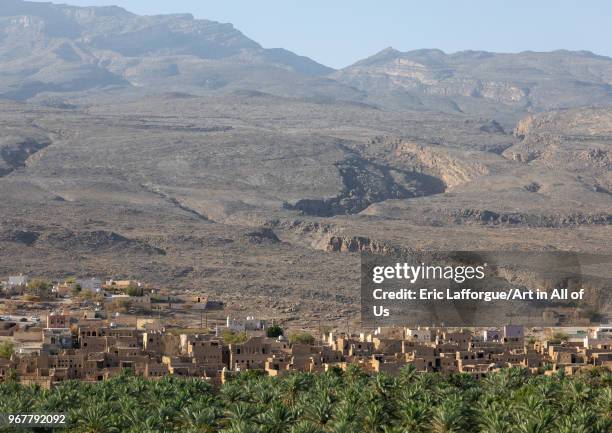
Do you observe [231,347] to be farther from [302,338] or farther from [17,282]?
[17,282]

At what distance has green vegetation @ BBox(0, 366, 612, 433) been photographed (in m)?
37.9

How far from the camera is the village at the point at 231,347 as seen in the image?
5397 centimetres

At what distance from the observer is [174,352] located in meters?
59.5

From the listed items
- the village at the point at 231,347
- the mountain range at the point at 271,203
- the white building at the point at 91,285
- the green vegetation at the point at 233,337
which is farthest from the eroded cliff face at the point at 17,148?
the green vegetation at the point at 233,337

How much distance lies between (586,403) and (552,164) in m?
142

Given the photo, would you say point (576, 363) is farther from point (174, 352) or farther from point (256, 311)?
point (256, 311)

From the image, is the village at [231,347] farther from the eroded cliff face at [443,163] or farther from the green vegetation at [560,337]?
the eroded cliff face at [443,163]

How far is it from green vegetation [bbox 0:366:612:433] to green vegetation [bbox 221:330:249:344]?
42.7 ft

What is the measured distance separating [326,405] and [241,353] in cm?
1750

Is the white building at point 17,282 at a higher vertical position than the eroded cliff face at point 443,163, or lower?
lower

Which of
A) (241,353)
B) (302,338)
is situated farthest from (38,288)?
(241,353)

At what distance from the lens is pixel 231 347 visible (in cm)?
5803

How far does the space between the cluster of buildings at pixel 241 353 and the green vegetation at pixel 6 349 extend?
38 cm

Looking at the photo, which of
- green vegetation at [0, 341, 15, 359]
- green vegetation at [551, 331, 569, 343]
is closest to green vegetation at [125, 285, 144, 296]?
green vegetation at [0, 341, 15, 359]
